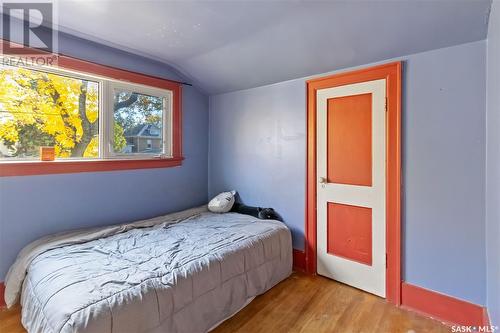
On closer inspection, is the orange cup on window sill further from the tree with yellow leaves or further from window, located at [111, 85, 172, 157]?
window, located at [111, 85, 172, 157]

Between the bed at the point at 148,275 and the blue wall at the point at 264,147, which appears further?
the blue wall at the point at 264,147

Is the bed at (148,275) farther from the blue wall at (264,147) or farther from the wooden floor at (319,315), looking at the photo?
the blue wall at (264,147)

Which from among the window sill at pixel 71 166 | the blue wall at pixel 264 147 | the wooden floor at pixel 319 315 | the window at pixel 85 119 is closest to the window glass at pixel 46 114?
the window at pixel 85 119

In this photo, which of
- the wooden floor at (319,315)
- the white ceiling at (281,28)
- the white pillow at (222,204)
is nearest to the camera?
the white ceiling at (281,28)

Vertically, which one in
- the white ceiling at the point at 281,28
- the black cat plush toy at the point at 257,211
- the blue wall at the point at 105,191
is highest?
the white ceiling at the point at 281,28

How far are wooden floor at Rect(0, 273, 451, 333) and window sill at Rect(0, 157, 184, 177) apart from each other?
1.06 meters

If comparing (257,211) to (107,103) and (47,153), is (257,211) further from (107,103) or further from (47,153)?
(47,153)

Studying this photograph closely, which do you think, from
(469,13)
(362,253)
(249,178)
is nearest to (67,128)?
(249,178)

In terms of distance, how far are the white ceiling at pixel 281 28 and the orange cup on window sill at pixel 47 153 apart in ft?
3.26

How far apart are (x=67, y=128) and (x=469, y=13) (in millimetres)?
3137

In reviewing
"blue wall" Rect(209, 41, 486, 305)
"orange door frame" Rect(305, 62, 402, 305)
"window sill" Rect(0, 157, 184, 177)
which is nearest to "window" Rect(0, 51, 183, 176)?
"window sill" Rect(0, 157, 184, 177)

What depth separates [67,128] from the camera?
225cm

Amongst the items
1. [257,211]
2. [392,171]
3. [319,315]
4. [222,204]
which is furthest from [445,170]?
[222,204]

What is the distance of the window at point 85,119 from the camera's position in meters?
1.98
